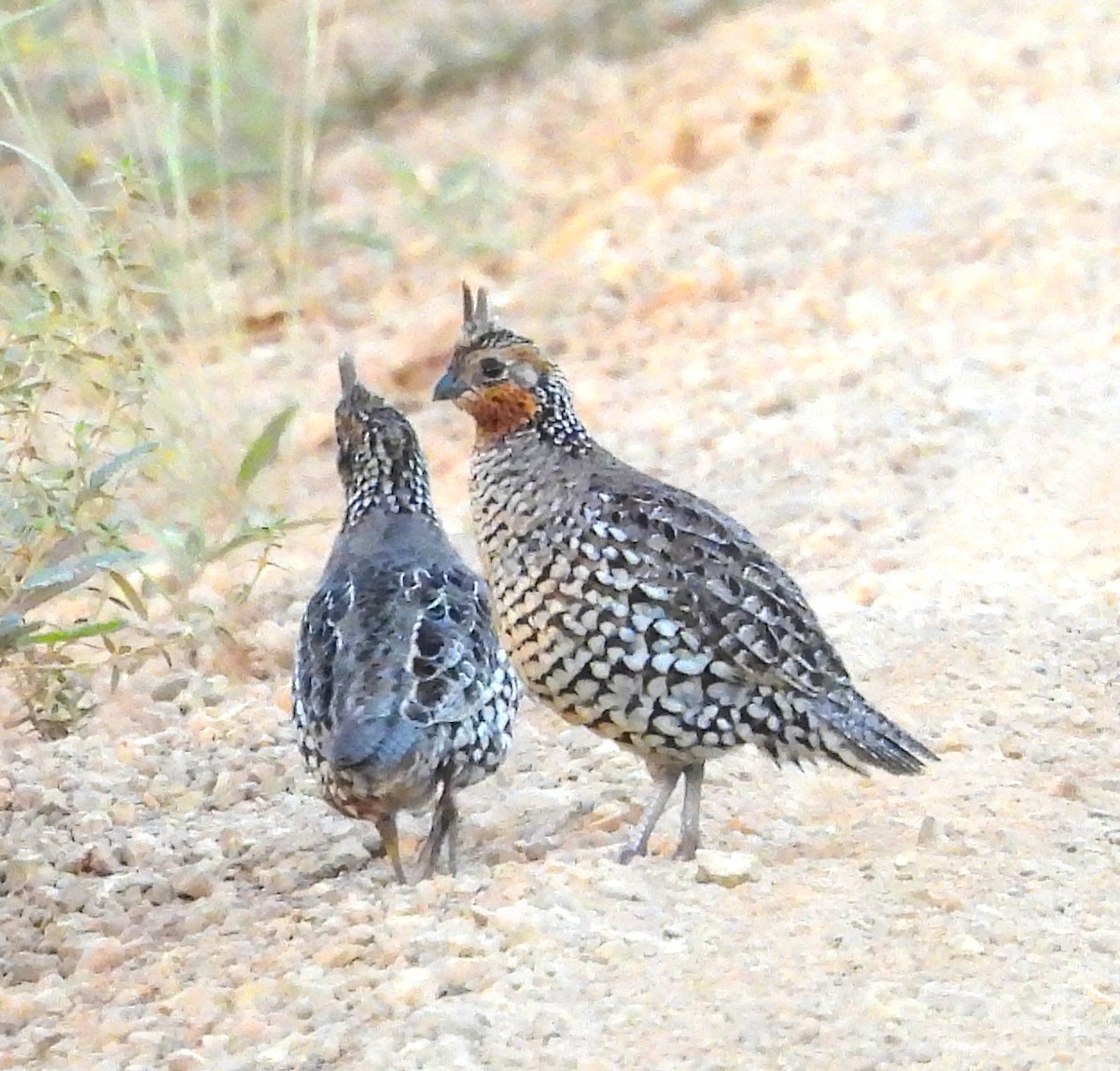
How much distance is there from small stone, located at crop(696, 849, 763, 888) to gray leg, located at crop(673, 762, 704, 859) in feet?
0.57

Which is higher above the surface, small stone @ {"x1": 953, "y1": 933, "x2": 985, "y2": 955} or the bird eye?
the bird eye

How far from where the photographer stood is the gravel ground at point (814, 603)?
3.39m

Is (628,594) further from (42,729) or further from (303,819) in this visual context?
(42,729)

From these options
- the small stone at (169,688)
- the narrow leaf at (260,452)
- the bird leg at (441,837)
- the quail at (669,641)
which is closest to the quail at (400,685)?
the bird leg at (441,837)

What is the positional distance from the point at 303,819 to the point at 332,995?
1494mm

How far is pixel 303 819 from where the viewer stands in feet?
15.9

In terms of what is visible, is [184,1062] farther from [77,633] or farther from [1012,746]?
[1012,746]

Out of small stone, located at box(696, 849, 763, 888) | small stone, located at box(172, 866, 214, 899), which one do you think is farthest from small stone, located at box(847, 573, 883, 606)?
small stone, located at box(172, 866, 214, 899)

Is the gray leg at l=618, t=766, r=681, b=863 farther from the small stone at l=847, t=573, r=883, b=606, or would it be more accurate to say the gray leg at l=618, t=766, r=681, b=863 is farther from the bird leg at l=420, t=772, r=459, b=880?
the small stone at l=847, t=573, r=883, b=606

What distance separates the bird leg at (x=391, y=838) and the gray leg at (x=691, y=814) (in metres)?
0.54

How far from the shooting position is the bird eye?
4766mm

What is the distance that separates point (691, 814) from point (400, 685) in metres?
0.63

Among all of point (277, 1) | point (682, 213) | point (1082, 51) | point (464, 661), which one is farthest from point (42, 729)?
point (277, 1)

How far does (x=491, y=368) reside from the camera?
4770 mm
